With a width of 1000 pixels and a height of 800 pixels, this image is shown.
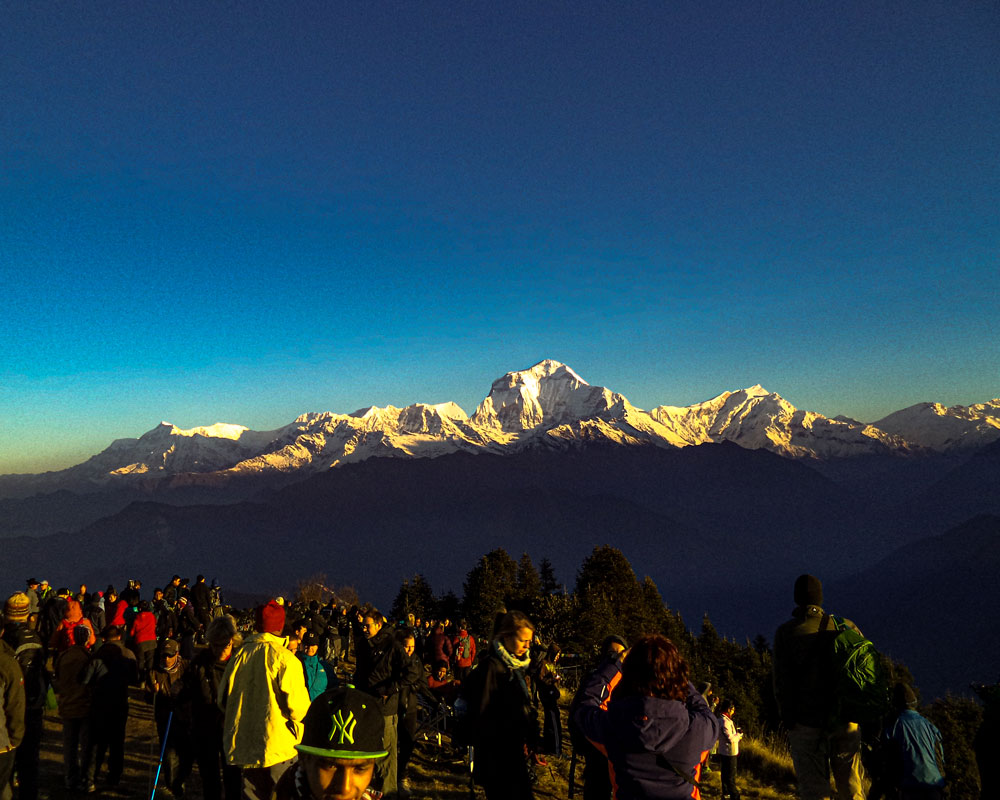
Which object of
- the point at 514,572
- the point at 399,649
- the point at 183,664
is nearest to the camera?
the point at 399,649

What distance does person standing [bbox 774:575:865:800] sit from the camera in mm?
5195

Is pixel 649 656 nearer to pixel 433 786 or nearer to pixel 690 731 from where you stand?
pixel 690 731

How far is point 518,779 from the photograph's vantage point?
16.1 ft

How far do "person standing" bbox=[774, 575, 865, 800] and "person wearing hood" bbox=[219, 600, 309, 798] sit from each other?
4.10m

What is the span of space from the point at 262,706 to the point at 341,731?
3.01m

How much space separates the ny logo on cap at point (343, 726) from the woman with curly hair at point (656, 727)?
1.53 meters

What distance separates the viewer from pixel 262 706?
16.3 ft

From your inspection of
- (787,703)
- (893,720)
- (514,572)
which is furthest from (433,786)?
(514,572)

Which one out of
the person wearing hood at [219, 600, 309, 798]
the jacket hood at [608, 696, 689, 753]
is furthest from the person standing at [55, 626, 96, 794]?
the jacket hood at [608, 696, 689, 753]

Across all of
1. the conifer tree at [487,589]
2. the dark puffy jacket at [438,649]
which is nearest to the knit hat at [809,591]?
the dark puffy jacket at [438,649]

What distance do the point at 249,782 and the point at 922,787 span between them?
5689mm

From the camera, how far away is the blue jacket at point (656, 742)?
3227mm

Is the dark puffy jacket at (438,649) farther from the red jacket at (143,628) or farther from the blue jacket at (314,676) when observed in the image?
the red jacket at (143,628)

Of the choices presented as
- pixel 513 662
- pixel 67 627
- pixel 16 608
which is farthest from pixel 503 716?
pixel 67 627
